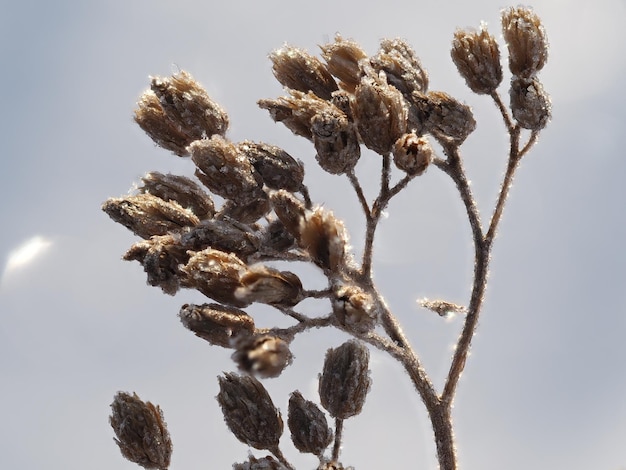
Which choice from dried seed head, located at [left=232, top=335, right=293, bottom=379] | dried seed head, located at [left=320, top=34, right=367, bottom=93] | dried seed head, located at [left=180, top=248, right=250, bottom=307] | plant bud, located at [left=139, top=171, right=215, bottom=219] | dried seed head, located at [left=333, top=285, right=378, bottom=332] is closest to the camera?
dried seed head, located at [left=232, top=335, right=293, bottom=379]

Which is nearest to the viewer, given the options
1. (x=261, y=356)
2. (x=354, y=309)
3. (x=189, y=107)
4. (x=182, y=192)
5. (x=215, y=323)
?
(x=261, y=356)

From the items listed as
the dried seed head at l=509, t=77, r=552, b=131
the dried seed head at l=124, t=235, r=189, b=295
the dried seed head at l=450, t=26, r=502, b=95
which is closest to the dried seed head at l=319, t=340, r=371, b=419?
the dried seed head at l=124, t=235, r=189, b=295

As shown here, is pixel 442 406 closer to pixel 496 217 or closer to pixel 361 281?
pixel 361 281

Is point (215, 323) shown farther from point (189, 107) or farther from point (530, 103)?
point (530, 103)

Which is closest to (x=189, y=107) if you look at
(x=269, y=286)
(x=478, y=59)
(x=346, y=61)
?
(x=346, y=61)

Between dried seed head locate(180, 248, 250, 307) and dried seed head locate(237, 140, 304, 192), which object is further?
dried seed head locate(237, 140, 304, 192)

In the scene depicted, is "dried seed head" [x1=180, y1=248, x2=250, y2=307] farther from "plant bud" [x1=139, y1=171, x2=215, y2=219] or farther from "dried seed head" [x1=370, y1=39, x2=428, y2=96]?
"dried seed head" [x1=370, y1=39, x2=428, y2=96]

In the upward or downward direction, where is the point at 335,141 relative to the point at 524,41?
downward
